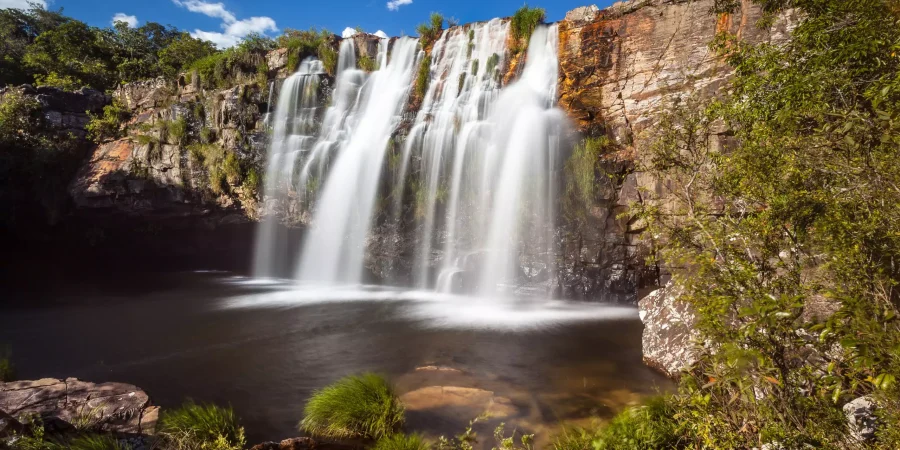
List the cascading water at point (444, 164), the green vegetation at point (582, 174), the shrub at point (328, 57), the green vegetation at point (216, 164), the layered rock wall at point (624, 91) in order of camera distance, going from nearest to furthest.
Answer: the layered rock wall at point (624, 91) → the green vegetation at point (582, 174) → the cascading water at point (444, 164) → the green vegetation at point (216, 164) → the shrub at point (328, 57)

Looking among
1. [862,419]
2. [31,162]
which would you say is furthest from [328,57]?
[862,419]

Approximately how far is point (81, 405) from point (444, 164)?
1300cm

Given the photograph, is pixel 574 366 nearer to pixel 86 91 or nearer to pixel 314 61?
pixel 314 61

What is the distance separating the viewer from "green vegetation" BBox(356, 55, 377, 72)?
71.3 ft

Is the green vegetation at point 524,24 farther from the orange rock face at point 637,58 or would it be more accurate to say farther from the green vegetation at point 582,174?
the green vegetation at point 582,174

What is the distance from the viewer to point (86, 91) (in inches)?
877

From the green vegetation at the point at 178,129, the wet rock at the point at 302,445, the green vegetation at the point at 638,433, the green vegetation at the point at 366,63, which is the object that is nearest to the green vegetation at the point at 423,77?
the green vegetation at the point at 366,63

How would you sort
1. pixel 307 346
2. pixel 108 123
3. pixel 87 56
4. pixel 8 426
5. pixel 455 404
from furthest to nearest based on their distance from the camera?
pixel 87 56, pixel 108 123, pixel 307 346, pixel 455 404, pixel 8 426

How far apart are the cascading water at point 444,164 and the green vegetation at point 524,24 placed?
468 millimetres

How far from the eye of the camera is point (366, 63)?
71.4 ft

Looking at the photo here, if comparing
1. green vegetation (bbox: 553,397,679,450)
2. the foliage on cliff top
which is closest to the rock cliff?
the foliage on cliff top

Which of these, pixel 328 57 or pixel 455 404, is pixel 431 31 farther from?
pixel 455 404

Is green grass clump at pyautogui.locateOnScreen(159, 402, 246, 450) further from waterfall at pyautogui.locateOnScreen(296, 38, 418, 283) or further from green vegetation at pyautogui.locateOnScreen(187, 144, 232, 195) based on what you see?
green vegetation at pyautogui.locateOnScreen(187, 144, 232, 195)

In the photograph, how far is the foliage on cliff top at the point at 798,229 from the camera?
122 inches
